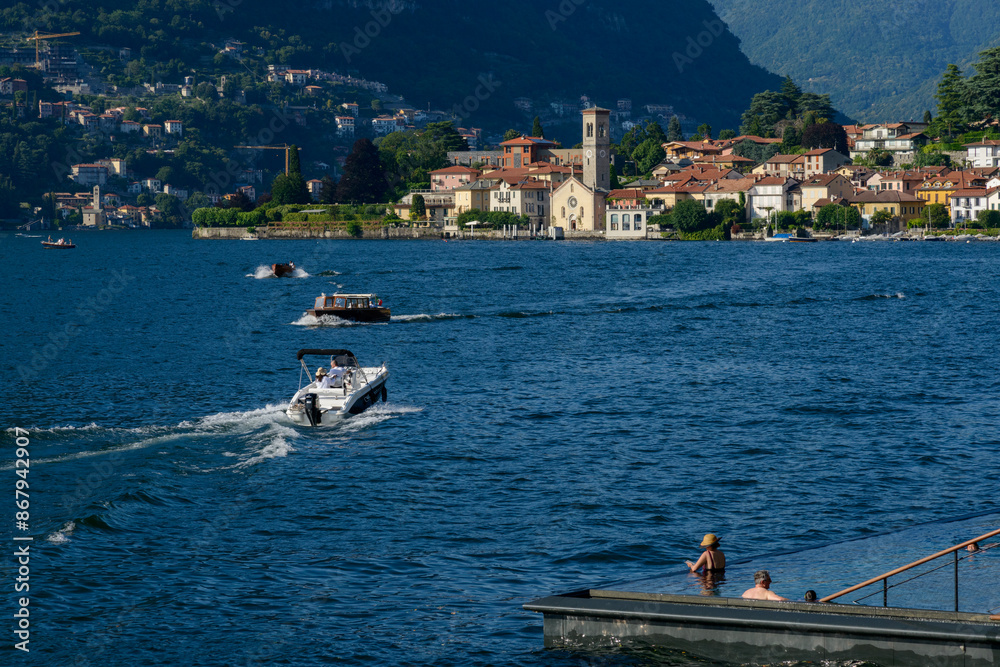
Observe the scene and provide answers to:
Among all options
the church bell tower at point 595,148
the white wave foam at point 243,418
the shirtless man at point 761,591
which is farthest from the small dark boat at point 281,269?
the shirtless man at point 761,591

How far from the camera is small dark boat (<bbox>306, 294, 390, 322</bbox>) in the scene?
65625mm

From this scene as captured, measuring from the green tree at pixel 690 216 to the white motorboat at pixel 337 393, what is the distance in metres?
142

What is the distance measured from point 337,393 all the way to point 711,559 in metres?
18.3

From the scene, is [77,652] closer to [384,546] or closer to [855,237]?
[384,546]

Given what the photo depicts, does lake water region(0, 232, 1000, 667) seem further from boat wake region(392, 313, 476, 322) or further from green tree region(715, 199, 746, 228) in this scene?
green tree region(715, 199, 746, 228)

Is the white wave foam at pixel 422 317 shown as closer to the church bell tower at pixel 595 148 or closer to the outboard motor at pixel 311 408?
the outboard motor at pixel 311 408

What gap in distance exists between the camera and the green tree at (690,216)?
17500 cm

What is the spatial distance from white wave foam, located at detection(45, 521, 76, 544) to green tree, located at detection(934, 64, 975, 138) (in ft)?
619

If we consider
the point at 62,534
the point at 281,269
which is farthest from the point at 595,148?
the point at 62,534

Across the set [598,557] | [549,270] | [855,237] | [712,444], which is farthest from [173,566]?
[855,237]

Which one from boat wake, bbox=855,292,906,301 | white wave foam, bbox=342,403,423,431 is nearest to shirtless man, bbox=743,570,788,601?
white wave foam, bbox=342,403,423,431

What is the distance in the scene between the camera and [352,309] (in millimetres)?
65500

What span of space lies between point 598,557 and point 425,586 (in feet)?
11.4

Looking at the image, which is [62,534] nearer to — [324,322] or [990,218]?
[324,322]
